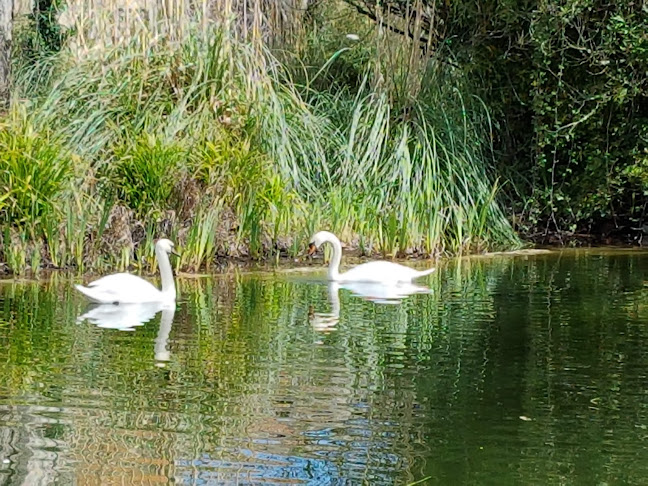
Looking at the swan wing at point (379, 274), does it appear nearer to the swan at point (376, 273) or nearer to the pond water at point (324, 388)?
the swan at point (376, 273)

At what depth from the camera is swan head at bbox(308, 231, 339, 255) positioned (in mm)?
11067

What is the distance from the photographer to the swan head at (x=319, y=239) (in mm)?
11067

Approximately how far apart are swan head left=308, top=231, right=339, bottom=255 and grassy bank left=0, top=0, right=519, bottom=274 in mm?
623

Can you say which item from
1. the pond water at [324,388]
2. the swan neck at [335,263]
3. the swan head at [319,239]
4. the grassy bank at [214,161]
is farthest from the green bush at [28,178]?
the swan neck at [335,263]

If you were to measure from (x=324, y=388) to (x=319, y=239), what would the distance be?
526cm

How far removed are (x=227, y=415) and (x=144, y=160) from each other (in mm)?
6148

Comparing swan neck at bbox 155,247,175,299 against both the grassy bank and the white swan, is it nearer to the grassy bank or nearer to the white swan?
the white swan

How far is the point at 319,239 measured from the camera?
1127cm

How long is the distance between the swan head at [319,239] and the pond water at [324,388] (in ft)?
4.41

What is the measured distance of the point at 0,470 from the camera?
15.3 feet

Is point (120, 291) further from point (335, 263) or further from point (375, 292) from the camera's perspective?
point (335, 263)

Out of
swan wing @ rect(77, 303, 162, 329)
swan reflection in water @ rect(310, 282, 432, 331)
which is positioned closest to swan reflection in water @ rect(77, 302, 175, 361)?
A: swan wing @ rect(77, 303, 162, 329)

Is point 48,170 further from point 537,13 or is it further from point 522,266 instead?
point 537,13

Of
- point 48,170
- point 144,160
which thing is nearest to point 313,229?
point 144,160
